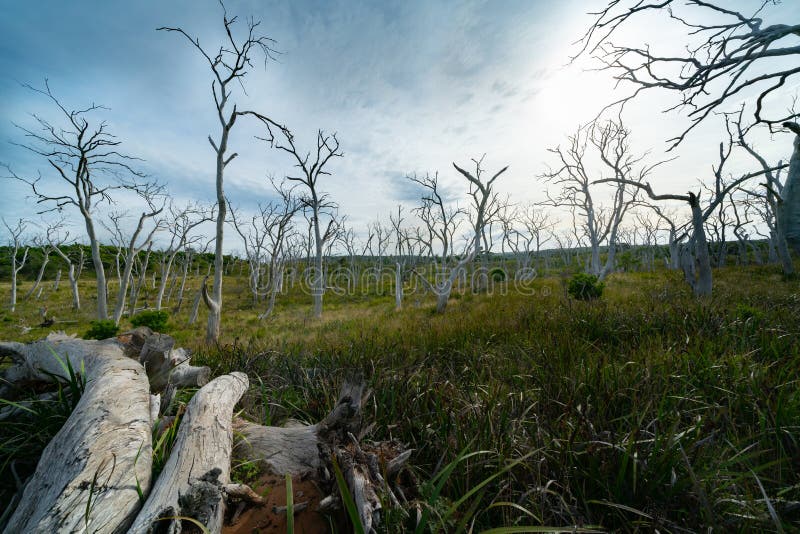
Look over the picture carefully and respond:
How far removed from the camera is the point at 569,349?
3.71m

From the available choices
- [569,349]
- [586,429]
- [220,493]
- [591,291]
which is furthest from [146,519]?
[591,291]

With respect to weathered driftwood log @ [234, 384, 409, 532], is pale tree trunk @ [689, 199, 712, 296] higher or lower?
higher

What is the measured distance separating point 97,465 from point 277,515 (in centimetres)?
112

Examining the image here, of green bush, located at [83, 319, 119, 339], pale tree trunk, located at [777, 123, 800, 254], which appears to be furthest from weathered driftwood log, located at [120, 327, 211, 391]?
pale tree trunk, located at [777, 123, 800, 254]

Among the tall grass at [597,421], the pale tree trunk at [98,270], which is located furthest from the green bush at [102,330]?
the tall grass at [597,421]

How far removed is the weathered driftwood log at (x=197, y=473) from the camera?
1440 mm

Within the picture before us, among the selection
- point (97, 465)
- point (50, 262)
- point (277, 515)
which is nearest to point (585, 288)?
point (277, 515)

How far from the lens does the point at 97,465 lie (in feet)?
5.64

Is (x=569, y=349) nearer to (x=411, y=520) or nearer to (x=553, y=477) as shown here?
(x=553, y=477)

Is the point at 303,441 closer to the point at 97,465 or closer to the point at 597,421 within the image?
the point at 97,465

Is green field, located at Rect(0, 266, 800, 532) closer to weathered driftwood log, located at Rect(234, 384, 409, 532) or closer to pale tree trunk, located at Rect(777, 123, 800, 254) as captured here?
weathered driftwood log, located at Rect(234, 384, 409, 532)

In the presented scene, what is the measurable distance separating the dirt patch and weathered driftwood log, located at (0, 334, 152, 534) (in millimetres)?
568

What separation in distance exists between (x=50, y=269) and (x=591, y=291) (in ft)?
238

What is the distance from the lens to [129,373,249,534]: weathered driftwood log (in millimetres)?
1440
